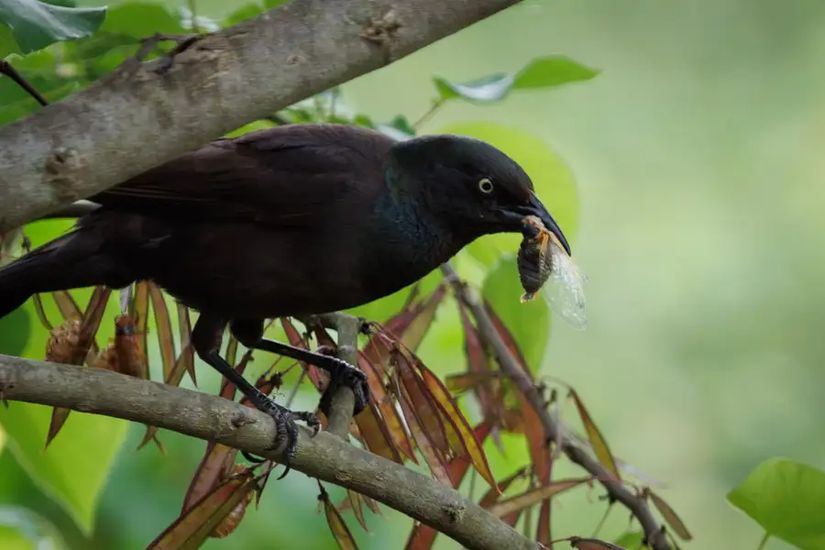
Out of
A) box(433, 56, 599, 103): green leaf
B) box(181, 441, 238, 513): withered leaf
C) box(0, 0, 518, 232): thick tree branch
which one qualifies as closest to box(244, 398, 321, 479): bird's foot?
box(181, 441, 238, 513): withered leaf

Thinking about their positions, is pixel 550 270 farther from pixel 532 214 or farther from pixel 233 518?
pixel 233 518

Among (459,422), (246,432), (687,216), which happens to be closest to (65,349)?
(246,432)

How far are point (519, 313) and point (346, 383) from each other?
652mm

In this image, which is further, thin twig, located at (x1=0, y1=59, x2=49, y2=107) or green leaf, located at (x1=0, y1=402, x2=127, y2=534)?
green leaf, located at (x1=0, y1=402, x2=127, y2=534)

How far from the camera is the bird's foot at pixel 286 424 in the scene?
215 cm

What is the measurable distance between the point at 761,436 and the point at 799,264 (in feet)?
3.10

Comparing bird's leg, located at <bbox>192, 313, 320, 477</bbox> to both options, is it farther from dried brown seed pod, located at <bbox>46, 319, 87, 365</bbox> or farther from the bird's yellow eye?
the bird's yellow eye

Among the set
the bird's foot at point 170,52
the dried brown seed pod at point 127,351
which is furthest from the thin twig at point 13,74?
the dried brown seed pod at point 127,351

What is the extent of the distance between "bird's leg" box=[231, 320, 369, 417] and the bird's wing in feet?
0.88

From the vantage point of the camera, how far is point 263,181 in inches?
105

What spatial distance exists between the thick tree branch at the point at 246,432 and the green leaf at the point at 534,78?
79 centimetres

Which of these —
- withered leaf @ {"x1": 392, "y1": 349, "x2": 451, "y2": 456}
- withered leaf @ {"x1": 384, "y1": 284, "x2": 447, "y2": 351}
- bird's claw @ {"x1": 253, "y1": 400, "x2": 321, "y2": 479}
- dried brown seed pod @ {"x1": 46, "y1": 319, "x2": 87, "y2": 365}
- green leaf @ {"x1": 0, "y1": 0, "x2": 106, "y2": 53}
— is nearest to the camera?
green leaf @ {"x1": 0, "y1": 0, "x2": 106, "y2": 53}

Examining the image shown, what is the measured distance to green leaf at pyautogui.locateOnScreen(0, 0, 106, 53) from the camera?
1.85 meters

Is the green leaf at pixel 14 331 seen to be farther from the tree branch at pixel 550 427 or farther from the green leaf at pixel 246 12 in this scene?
the tree branch at pixel 550 427
